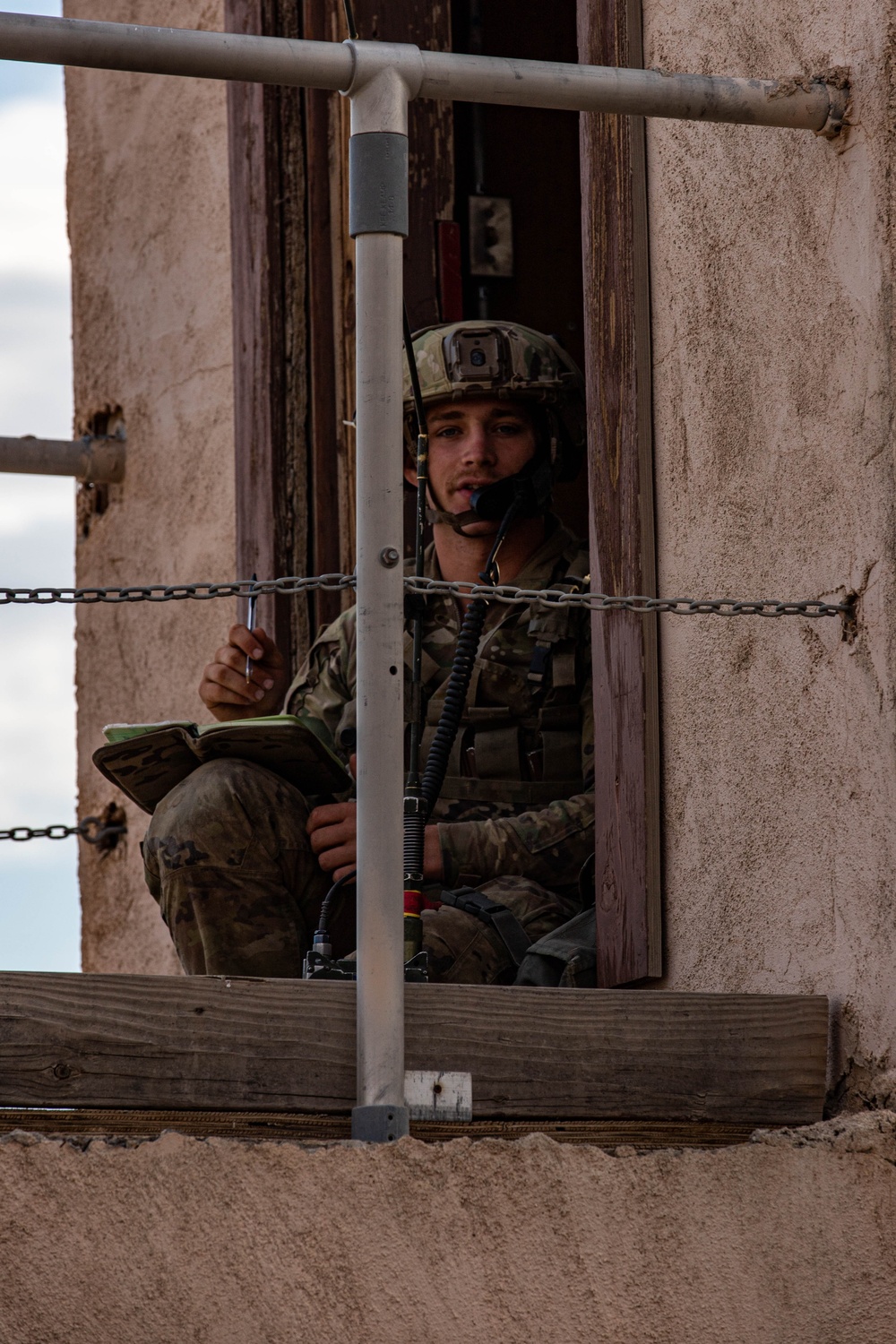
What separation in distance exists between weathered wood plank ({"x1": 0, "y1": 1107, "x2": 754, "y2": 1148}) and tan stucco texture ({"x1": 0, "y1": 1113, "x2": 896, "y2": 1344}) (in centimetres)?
6

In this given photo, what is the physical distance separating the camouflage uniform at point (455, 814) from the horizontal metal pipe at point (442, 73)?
1368 mm

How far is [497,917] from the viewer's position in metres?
3.61

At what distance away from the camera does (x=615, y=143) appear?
341 cm

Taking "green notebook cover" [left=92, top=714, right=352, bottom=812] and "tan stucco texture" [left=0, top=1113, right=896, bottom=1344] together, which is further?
"green notebook cover" [left=92, top=714, right=352, bottom=812]

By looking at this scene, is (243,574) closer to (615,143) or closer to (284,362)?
(284,362)

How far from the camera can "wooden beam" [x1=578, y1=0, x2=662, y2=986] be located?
3.24 m

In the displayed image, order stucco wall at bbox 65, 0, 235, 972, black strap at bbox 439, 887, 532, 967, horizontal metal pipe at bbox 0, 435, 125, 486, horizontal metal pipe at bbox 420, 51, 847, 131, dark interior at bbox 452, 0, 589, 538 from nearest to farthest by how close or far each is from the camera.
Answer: horizontal metal pipe at bbox 420, 51, 847, 131, black strap at bbox 439, 887, 532, 967, dark interior at bbox 452, 0, 589, 538, stucco wall at bbox 65, 0, 235, 972, horizontal metal pipe at bbox 0, 435, 125, 486

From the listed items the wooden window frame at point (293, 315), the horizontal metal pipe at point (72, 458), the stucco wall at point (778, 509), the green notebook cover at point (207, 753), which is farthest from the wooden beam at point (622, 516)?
the horizontal metal pipe at point (72, 458)

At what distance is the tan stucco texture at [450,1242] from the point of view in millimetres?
2266

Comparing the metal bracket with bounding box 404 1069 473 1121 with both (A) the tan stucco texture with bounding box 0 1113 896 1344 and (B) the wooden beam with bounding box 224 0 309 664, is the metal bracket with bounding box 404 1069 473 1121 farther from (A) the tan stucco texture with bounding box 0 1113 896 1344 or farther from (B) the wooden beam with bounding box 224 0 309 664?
(B) the wooden beam with bounding box 224 0 309 664

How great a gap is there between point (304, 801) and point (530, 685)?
24.8 inches

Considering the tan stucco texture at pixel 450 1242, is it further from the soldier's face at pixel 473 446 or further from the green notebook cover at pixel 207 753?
the soldier's face at pixel 473 446

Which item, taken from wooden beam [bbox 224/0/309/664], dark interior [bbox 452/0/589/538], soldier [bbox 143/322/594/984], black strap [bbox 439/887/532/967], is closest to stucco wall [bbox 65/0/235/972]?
wooden beam [bbox 224/0/309/664]

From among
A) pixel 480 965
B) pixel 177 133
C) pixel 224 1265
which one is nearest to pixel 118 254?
pixel 177 133
